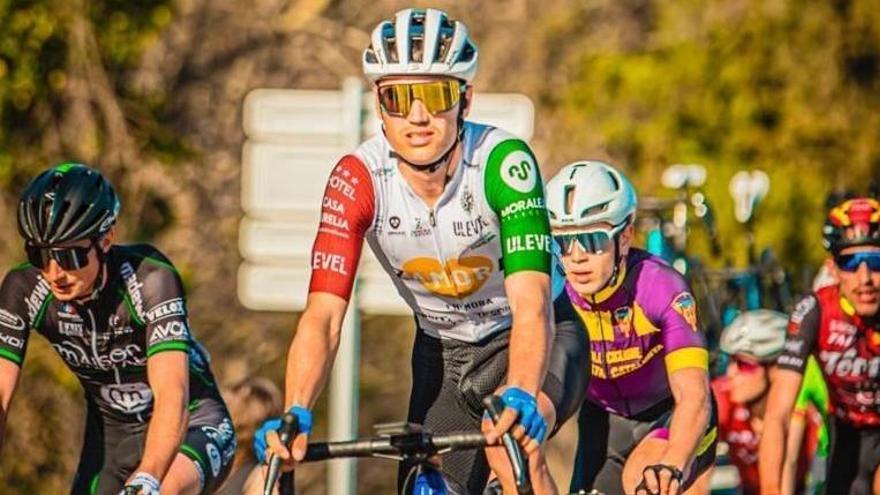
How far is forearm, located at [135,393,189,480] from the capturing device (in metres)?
8.65

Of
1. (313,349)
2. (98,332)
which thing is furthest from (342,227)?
(98,332)

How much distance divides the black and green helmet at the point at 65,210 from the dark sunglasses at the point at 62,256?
35mm

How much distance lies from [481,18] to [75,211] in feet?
65.3

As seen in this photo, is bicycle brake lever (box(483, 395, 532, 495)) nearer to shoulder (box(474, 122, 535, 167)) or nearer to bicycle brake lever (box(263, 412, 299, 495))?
bicycle brake lever (box(263, 412, 299, 495))

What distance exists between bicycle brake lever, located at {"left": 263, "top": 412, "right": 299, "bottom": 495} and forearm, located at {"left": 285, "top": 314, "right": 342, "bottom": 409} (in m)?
0.32

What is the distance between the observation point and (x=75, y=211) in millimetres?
9109

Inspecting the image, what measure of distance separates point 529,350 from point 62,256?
6.59ft

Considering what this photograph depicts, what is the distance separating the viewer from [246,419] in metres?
11.9

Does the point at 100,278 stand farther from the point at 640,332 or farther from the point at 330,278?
the point at 640,332

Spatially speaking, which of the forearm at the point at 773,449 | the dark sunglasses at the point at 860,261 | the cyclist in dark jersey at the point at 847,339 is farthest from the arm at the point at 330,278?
the dark sunglasses at the point at 860,261

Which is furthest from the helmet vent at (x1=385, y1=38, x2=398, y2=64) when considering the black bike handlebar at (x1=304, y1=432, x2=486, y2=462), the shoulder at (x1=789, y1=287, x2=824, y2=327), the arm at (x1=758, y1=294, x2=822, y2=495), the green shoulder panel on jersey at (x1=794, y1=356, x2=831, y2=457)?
the green shoulder panel on jersey at (x1=794, y1=356, x2=831, y2=457)

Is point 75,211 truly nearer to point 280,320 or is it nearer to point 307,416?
point 307,416

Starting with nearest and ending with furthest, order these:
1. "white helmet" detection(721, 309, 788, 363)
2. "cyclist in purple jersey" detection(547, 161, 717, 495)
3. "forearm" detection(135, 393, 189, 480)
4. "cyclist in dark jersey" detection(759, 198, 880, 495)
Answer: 1. "forearm" detection(135, 393, 189, 480)
2. "cyclist in purple jersey" detection(547, 161, 717, 495)
3. "cyclist in dark jersey" detection(759, 198, 880, 495)
4. "white helmet" detection(721, 309, 788, 363)

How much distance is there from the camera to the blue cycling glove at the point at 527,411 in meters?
7.56
